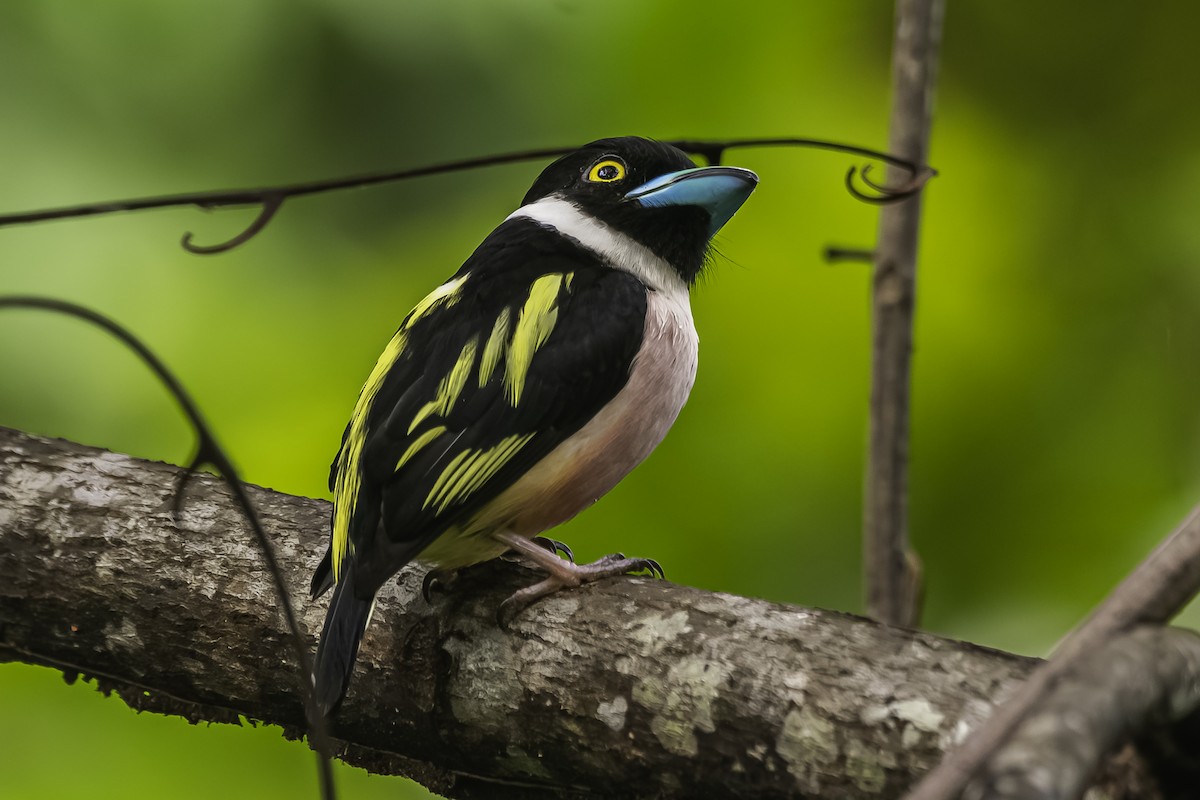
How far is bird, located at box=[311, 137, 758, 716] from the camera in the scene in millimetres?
2180

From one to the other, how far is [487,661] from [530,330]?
64 centimetres

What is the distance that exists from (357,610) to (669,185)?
1.23 meters

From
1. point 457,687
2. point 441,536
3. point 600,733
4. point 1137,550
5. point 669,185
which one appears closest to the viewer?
point 600,733

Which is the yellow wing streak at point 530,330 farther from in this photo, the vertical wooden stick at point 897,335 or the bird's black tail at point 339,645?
the vertical wooden stick at point 897,335

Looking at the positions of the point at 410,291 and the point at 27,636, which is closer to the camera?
the point at 27,636

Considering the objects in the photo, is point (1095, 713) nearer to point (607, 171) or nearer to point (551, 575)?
point (551, 575)

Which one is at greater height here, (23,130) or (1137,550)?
(23,130)

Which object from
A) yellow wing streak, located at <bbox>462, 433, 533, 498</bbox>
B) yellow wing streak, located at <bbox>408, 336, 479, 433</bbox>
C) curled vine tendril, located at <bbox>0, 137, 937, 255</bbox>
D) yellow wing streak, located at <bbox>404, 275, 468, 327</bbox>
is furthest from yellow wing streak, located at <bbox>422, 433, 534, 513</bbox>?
curled vine tendril, located at <bbox>0, 137, 937, 255</bbox>

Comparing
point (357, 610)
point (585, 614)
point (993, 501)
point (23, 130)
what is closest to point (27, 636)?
point (357, 610)

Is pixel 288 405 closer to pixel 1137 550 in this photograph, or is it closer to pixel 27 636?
pixel 27 636

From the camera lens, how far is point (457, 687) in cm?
212

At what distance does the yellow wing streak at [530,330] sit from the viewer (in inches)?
92.5

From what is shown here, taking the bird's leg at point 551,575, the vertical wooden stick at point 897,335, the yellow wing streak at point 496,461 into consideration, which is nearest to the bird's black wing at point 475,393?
the yellow wing streak at point 496,461

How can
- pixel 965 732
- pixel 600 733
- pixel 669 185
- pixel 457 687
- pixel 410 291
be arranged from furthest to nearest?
pixel 410 291, pixel 669 185, pixel 457 687, pixel 600 733, pixel 965 732
